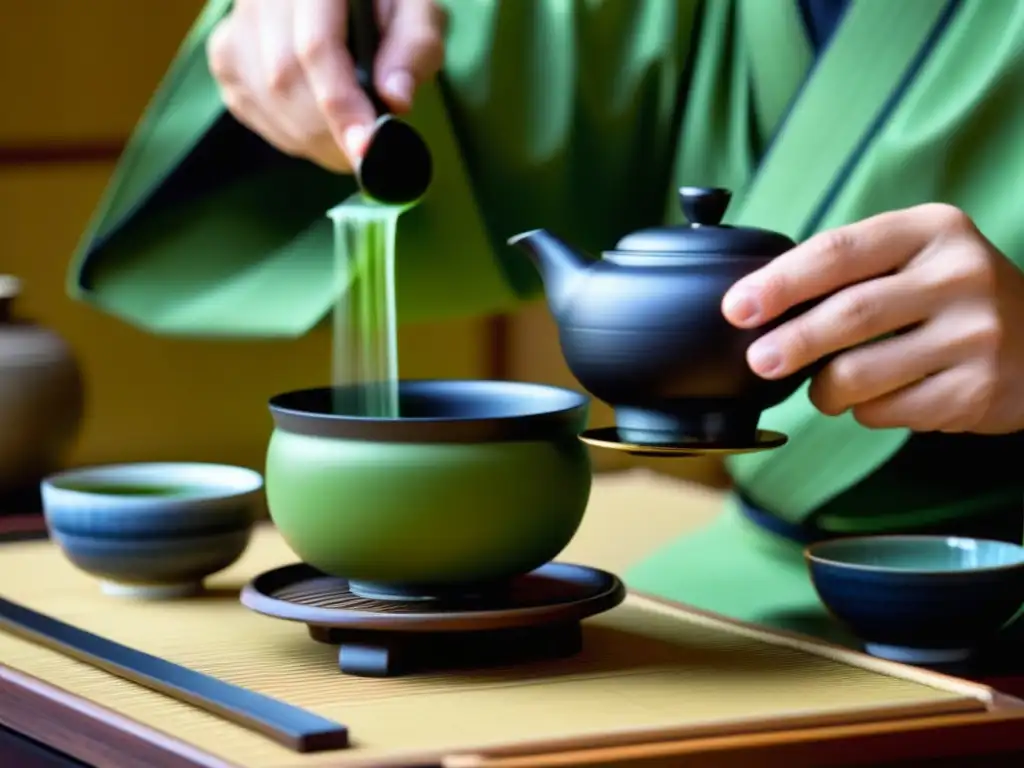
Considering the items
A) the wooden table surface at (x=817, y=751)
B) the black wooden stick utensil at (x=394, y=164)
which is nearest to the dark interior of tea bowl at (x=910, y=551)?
the wooden table surface at (x=817, y=751)

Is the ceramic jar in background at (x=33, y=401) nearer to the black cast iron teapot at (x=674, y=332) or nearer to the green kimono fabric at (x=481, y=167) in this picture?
the green kimono fabric at (x=481, y=167)

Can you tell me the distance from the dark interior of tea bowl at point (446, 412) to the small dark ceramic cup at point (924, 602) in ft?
0.60

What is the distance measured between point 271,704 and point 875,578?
14.3 inches

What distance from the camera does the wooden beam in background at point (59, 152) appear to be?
3133mm

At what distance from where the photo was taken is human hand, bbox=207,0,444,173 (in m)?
1.35

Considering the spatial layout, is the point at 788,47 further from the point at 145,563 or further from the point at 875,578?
the point at 145,563

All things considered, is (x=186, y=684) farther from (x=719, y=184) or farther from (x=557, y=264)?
(x=719, y=184)

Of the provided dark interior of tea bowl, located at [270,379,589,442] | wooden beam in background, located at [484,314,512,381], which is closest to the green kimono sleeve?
dark interior of tea bowl, located at [270,379,589,442]

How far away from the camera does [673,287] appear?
995mm

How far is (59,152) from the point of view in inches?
125

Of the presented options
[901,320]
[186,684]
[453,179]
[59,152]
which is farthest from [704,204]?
[59,152]

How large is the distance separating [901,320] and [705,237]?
130mm

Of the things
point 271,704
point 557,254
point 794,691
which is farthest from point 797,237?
point 271,704

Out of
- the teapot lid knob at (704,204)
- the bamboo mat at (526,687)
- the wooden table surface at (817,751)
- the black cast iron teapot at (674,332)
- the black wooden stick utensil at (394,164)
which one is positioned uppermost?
the black wooden stick utensil at (394,164)
